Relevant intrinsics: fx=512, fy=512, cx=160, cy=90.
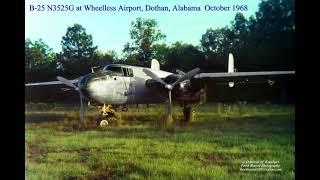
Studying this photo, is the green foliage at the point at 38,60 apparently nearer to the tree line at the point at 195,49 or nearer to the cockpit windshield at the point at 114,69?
the tree line at the point at 195,49

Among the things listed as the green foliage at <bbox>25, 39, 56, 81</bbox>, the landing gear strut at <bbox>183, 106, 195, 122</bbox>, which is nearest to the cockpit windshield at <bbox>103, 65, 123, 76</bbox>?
the green foliage at <bbox>25, 39, 56, 81</bbox>

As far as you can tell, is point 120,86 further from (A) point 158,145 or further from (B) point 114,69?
(A) point 158,145

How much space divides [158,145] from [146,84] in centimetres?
84

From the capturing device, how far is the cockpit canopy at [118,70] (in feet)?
18.9

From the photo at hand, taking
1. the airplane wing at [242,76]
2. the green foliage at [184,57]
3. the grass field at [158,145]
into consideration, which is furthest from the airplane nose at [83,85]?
the airplane wing at [242,76]

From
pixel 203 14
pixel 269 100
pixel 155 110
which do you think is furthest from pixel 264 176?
pixel 203 14

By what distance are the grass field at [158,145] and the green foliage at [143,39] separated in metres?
0.63

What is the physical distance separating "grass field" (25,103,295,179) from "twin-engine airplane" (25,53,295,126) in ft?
0.62

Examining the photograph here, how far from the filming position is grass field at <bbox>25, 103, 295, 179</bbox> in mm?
5398

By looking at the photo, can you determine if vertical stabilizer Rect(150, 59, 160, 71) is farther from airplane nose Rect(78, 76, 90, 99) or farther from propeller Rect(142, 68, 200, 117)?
airplane nose Rect(78, 76, 90, 99)

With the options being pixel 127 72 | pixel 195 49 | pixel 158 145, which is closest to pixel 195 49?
pixel 195 49

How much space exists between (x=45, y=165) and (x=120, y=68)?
1.35 m

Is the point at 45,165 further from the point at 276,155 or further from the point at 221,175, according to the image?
the point at 276,155

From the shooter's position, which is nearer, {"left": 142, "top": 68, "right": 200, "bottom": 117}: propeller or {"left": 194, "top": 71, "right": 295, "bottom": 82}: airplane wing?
{"left": 194, "top": 71, "right": 295, "bottom": 82}: airplane wing
